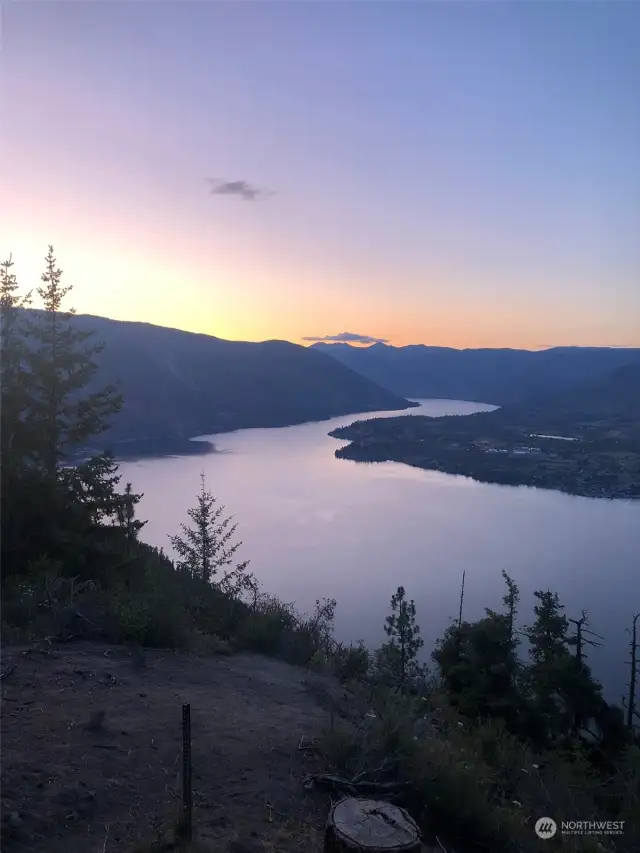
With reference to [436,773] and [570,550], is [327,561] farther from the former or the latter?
[436,773]

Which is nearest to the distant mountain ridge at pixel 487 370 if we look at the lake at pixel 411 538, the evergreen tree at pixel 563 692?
the lake at pixel 411 538

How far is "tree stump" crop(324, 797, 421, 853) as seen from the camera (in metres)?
2.39

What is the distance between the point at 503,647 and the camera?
32.4 ft

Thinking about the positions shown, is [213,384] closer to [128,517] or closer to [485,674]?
[128,517]

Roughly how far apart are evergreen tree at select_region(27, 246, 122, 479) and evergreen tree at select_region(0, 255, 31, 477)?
0.57 ft

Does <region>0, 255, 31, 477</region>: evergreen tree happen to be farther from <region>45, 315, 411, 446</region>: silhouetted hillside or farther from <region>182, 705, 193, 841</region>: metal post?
<region>45, 315, 411, 446</region>: silhouetted hillside

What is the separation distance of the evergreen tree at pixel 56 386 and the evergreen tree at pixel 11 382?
0.57 feet

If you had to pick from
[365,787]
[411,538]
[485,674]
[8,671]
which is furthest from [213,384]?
[365,787]

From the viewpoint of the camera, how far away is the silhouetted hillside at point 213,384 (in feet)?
193

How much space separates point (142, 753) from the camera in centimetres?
319

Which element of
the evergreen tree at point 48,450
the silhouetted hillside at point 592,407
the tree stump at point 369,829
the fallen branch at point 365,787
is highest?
the silhouetted hillside at point 592,407

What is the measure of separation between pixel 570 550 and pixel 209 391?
5385 cm

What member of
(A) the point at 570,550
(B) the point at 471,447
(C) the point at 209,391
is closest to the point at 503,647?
(A) the point at 570,550

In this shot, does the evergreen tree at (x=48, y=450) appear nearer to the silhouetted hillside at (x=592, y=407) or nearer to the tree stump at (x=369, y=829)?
the tree stump at (x=369, y=829)
